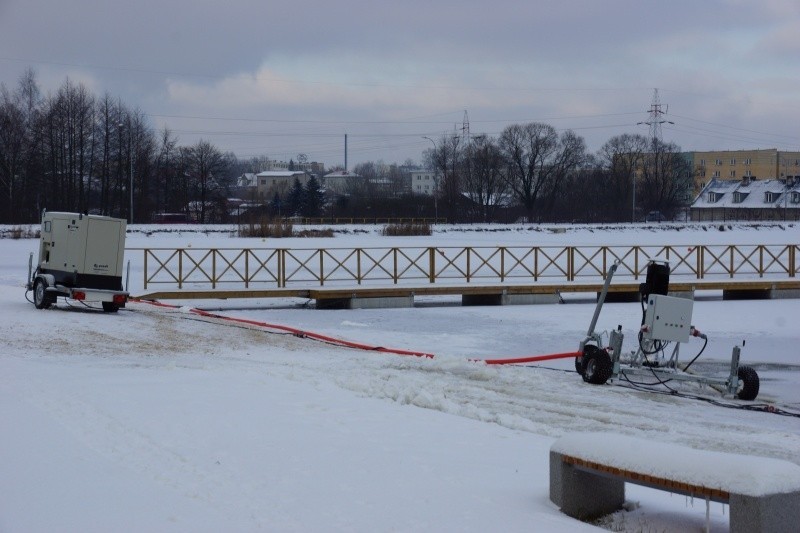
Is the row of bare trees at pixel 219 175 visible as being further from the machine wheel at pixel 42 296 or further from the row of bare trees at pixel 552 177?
the machine wheel at pixel 42 296

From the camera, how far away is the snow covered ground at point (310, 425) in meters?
5.65

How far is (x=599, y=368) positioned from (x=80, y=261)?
10882 millimetres

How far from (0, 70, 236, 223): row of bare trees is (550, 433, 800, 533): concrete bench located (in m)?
49.3

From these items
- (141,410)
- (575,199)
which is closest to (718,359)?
(141,410)

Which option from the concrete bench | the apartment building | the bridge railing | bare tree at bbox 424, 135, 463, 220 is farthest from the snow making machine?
the apartment building

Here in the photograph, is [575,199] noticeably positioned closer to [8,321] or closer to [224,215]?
[224,215]

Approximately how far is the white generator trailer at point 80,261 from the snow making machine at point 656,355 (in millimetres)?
10129

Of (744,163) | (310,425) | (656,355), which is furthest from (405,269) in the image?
(744,163)

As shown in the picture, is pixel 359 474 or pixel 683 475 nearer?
pixel 683 475

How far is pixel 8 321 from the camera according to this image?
1620 centimetres

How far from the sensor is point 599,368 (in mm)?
12586

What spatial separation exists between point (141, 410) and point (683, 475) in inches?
198

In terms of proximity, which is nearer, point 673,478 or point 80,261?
point 673,478

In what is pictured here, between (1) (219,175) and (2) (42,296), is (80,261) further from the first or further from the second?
(1) (219,175)
